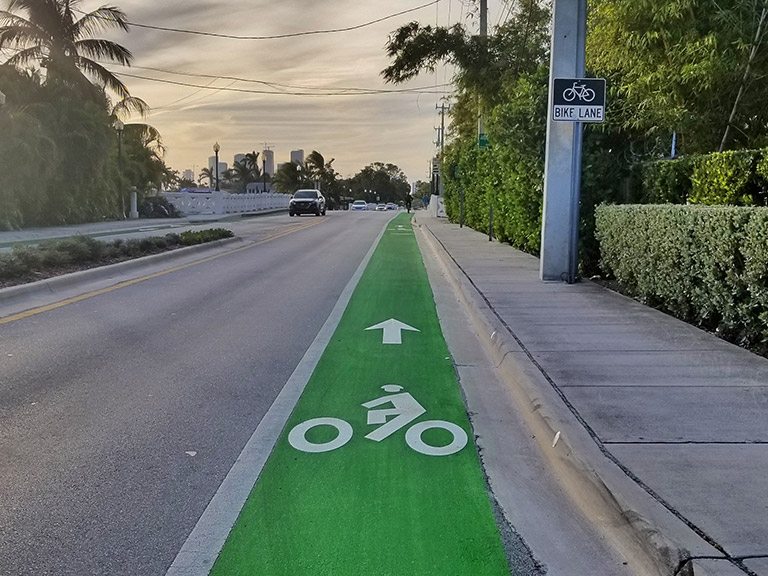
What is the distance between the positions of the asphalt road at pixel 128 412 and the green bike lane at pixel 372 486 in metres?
0.41

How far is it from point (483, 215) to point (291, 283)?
12329 millimetres

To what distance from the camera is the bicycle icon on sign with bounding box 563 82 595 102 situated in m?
11.0

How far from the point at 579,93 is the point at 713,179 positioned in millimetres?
2727

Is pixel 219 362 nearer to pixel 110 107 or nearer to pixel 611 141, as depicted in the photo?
pixel 611 141

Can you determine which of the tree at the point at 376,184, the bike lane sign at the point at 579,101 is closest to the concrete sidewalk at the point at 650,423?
the bike lane sign at the point at 579,101

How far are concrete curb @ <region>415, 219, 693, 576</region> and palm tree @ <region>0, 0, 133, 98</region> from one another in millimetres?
31147

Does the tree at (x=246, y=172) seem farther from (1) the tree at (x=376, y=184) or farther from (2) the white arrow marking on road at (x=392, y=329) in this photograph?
(2) the white arrow marking on road at (x=392, y=329)

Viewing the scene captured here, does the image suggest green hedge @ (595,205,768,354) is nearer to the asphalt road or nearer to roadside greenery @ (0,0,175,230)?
the asphalt road

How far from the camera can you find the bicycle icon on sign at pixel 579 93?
36.1 ft

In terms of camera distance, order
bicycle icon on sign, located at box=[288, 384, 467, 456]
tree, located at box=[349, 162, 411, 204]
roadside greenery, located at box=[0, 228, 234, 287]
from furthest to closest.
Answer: tree, located at box=[349, 162, 411, 204]
roadside greenery, located at box=[0, 228, 234, 287]
bicycle icon on sign, located at box=[288, 384, 467, 456]

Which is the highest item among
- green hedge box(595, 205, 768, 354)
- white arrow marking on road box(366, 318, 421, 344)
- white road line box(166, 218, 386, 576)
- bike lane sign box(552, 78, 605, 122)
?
bike lane sign box(552, 78, 605, 122)

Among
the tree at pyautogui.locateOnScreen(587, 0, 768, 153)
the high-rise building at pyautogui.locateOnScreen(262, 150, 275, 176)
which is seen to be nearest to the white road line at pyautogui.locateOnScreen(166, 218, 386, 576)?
the tree at pyautogui.locateOnScreen(587, 0, 768, 153)

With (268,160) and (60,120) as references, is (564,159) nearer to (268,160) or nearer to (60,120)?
(60,120)

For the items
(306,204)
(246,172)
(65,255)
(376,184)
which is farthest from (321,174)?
(65,255)
